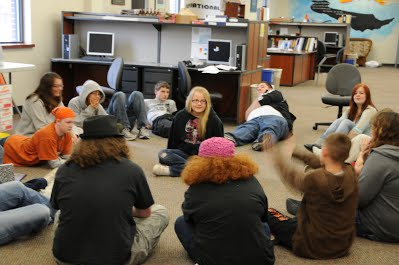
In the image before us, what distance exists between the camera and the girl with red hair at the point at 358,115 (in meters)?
4.90

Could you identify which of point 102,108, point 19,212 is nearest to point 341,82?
point 102,108

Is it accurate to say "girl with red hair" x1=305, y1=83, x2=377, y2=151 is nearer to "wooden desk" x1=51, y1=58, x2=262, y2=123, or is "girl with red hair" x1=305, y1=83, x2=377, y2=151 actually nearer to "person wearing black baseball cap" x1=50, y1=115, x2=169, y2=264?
"wooden desk" x1=51, y1=58, x2=262, y2=123

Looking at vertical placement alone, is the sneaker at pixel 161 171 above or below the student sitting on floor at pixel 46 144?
below

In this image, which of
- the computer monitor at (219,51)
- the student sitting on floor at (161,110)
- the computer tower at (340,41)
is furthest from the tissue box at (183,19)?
the computer tower at (340,41)

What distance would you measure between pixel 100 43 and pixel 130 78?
823mm

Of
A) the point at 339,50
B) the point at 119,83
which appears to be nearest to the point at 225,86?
the point at 119,83

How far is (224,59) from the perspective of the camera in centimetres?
697

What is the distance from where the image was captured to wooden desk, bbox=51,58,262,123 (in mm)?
6746

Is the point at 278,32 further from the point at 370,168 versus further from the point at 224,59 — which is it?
the point at 370,168

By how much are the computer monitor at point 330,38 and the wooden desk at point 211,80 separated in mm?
6723

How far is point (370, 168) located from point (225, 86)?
4.18m

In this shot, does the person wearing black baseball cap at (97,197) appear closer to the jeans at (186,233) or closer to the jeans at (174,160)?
the jeans at (186,233)

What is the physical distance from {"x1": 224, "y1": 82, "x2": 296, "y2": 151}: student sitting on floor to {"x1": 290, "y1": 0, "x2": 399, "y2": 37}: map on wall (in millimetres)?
12695

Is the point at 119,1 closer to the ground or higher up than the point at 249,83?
higher up
